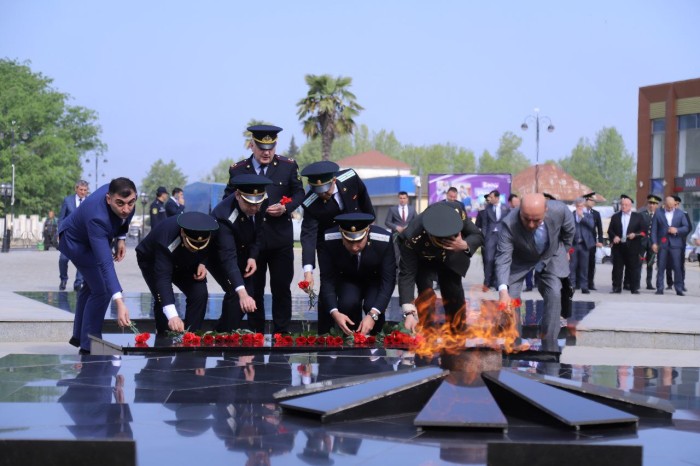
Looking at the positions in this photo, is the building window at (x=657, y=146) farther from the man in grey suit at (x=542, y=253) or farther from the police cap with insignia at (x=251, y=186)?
the police cap with insignia at (x=251, y=186)

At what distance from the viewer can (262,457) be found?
15.5 ft

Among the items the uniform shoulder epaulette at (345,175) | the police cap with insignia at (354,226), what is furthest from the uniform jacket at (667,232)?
the police cap with insignia at (354,226)

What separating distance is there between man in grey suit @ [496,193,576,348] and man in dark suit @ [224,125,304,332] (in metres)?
2.11

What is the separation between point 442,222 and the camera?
Result: 7422mm

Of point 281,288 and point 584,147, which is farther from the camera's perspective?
point 584,147

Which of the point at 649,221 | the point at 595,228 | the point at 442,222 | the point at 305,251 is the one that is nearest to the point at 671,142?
the point at 649,221

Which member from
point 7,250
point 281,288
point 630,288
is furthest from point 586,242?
point 7,250

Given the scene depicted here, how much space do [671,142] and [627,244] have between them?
32.8 meters

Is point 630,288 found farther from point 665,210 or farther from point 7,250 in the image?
point 7,250

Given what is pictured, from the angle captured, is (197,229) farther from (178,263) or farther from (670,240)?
(670,240)

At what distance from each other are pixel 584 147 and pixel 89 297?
119m

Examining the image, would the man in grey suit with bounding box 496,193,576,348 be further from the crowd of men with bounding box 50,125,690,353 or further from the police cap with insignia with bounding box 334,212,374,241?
the police cap with insignia with bounding box 334,212,374,241

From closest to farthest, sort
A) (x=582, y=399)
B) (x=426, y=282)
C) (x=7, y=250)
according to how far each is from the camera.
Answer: (x=582, y=399), (x=426, y=282), (x=7, y=250)

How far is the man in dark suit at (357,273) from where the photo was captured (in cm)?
849
